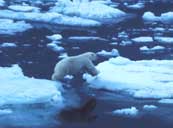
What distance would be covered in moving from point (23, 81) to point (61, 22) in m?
6.36

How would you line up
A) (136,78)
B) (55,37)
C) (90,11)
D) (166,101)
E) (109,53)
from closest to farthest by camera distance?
(166,101)
(136,78)
(109,53)
(55,37)
(90,11)

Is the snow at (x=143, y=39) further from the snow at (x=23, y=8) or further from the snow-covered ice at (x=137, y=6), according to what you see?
the snow-covered ice at (x=137, y=6)

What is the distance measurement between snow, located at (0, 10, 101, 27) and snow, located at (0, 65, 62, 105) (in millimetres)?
5879

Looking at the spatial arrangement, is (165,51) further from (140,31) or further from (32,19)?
(32,19)

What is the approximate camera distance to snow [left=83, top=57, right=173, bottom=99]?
334 inches

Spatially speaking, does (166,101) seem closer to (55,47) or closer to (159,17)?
(55,47)

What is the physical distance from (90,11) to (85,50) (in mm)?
4330

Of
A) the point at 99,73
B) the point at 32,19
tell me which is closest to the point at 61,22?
the point at 32,19

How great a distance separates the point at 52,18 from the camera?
49.1 feet

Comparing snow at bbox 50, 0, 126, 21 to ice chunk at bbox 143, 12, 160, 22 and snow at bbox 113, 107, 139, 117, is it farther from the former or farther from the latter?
snow at bbox 113, 107, 139, 117

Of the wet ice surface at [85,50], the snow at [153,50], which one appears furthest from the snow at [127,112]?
the snow at [153,50]

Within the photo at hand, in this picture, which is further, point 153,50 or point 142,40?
point 142,40

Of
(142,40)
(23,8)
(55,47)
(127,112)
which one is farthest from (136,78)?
(23,8)

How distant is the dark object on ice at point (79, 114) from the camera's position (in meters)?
7.57
